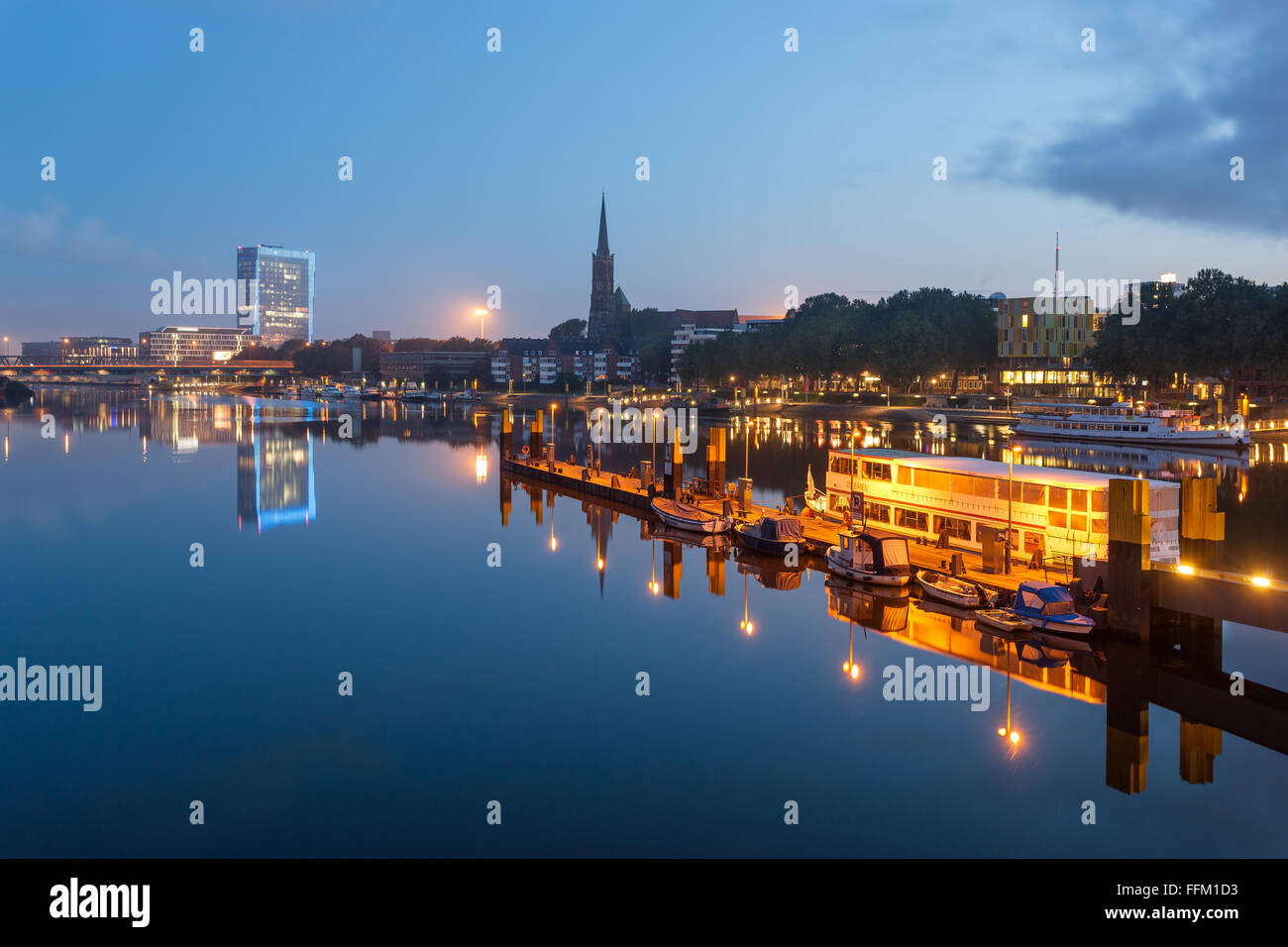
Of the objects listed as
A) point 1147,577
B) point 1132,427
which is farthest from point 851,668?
point 1132,427

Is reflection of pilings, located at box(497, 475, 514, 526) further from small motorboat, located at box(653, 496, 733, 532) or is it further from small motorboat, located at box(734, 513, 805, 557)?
small motorboat, located at box(734, 513, 805, 557)

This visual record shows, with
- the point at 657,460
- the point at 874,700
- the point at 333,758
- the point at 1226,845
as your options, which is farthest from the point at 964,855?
the point at 657,460

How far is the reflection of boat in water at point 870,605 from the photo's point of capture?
108 feet

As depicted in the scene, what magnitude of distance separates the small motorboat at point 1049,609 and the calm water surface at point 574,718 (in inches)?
27.7

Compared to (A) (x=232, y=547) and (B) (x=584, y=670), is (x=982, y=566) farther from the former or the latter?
(A) (x=232, y=547)

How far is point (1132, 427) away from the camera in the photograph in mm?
103688

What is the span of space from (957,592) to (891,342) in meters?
122

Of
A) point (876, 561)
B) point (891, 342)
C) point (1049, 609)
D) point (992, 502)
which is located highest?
point (891, 342)

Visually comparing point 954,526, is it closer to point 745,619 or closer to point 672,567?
point 745,619

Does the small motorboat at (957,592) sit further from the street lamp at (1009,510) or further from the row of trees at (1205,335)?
the row of trees at (1205,335)

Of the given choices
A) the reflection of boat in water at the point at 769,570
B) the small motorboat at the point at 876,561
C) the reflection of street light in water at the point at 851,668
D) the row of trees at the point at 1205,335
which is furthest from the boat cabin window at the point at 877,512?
the row of trees at the point at 1205,335

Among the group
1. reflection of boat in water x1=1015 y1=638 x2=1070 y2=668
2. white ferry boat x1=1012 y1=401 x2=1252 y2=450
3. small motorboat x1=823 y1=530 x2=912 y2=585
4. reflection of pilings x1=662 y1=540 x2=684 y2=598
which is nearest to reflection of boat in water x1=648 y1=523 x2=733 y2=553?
reflection of pilings x1=662 y1=540 x2=684 y2=598

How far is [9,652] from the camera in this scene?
30.9 meters
